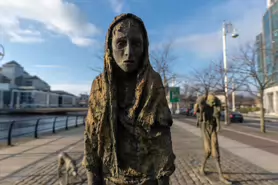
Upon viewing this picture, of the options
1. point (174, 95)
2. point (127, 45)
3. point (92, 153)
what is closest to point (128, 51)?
point (127, 45)

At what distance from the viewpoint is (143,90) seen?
1.58m

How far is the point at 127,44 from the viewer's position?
159cm

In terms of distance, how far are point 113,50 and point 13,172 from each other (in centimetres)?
634

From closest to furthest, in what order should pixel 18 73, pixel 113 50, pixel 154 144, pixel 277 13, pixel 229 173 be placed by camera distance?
pixel 154 144, pixel 113 50, pixel 229 173, pixel 277 13, pixel 18 73

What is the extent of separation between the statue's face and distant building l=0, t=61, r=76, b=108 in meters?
84.1

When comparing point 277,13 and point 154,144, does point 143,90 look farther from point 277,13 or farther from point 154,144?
point 277,13

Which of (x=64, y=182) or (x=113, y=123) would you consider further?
(x=64, y=182)

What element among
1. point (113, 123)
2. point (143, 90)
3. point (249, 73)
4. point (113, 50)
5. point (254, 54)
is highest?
point (254, 54)

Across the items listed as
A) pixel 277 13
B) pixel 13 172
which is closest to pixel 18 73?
pixel 277 13

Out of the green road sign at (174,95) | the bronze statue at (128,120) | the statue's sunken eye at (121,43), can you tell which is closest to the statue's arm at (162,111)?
the bronze statue at (128,120)

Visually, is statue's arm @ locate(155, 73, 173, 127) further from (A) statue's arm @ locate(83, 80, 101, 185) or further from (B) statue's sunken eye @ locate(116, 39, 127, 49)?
(A) statue's arm @ locate(83, 80, 101, 185)

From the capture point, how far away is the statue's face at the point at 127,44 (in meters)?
1.58

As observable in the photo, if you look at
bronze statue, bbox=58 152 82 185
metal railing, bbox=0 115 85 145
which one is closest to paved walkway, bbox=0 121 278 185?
bronze statue, bbox=58 152 82 185

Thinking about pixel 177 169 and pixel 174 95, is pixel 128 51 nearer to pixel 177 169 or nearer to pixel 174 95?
pixel 177 169
